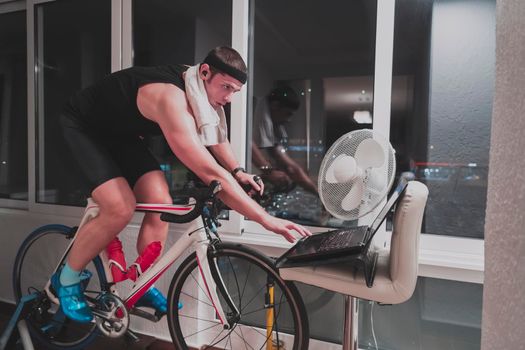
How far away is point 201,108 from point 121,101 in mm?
412

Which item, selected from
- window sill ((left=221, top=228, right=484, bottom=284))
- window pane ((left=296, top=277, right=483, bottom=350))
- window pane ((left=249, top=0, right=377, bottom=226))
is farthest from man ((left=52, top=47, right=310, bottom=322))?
window pane ((left=296, top=277, right=483, bottom=350))

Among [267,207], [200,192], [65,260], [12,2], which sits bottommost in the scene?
[65,260]

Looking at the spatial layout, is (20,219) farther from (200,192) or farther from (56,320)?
(200,192)

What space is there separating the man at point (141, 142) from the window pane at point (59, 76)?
0.92 m

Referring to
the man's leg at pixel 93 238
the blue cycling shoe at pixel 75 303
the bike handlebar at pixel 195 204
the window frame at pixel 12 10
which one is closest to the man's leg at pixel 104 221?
the man's leg at pixel 93 238

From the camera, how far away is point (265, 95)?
2.00m

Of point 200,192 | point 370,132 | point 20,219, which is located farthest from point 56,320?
point 370,132

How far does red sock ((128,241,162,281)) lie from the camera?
→ 5.31ft

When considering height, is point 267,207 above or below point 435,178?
below

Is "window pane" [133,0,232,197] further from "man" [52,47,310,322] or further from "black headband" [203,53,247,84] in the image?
"black headband" [203,53,247,84]

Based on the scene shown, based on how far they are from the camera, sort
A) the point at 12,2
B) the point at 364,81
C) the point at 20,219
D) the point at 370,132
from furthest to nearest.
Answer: the point at 12,2, the point at 20,219, the point at 364,81, the point at 370,132

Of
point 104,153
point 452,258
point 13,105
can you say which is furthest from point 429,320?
point 13,105

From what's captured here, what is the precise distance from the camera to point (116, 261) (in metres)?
1.67

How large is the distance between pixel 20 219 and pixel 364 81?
8.01ft
